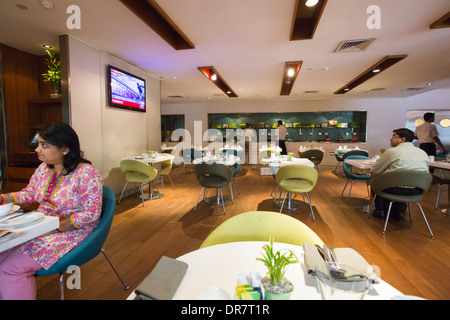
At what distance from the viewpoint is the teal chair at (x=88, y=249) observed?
1.66 metres

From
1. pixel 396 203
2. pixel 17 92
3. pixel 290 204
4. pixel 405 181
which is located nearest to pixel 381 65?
pixel 396 203

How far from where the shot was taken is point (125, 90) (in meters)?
5.29

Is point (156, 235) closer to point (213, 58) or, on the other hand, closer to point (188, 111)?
point (213, 58)

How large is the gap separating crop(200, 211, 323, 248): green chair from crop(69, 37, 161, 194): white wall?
3798mm

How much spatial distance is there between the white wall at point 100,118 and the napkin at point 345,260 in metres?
4.35

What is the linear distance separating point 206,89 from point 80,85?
5171 mm

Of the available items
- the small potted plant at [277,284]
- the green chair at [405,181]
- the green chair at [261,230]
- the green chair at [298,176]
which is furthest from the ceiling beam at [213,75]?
the small potted plant at [277,284]

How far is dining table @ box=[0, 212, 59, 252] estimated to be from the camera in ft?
4.15

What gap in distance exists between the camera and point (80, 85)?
13.7 feet

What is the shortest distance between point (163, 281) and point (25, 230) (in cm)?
106

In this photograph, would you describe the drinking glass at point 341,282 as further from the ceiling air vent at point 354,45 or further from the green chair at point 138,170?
the ceiling air vent at point 354,45

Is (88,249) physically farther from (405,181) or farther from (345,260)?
(405,181)

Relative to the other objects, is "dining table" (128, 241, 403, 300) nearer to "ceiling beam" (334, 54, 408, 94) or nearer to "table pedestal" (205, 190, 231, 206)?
"table pedestal" (205, 190, 231, 206)
